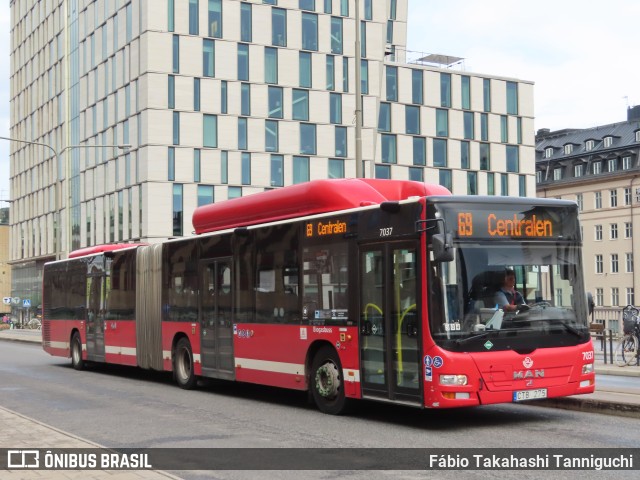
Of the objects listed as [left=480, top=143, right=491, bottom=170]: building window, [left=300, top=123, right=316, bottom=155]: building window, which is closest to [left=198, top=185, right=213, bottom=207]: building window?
[left=300, top=123, right=316, bottom=155]: building window

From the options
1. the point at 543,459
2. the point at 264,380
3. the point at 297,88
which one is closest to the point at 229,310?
the point at 264,380

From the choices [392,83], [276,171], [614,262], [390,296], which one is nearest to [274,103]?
[276,171]

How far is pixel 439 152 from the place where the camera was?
7319 cm

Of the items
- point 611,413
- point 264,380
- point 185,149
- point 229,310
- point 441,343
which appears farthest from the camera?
point 185,149

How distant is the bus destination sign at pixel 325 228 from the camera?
13.5 meters

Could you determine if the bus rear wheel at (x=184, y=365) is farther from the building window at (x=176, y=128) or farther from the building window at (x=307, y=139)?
the building window at (x=307, y=139)

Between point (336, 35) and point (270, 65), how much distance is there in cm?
534

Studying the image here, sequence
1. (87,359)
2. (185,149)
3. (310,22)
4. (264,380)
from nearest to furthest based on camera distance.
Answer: (264,380)
(87,359)
(185,149)
(310,22)

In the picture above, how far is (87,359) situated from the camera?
2373 centimetres

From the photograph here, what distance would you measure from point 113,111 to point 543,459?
2408 inches

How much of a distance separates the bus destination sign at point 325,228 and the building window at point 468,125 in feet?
201

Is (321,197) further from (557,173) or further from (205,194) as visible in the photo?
(557,173)

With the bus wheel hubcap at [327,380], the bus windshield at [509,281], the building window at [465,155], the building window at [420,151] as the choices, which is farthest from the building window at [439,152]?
the bus windshield at [509,281]

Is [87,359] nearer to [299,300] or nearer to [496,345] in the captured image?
[299,300]
